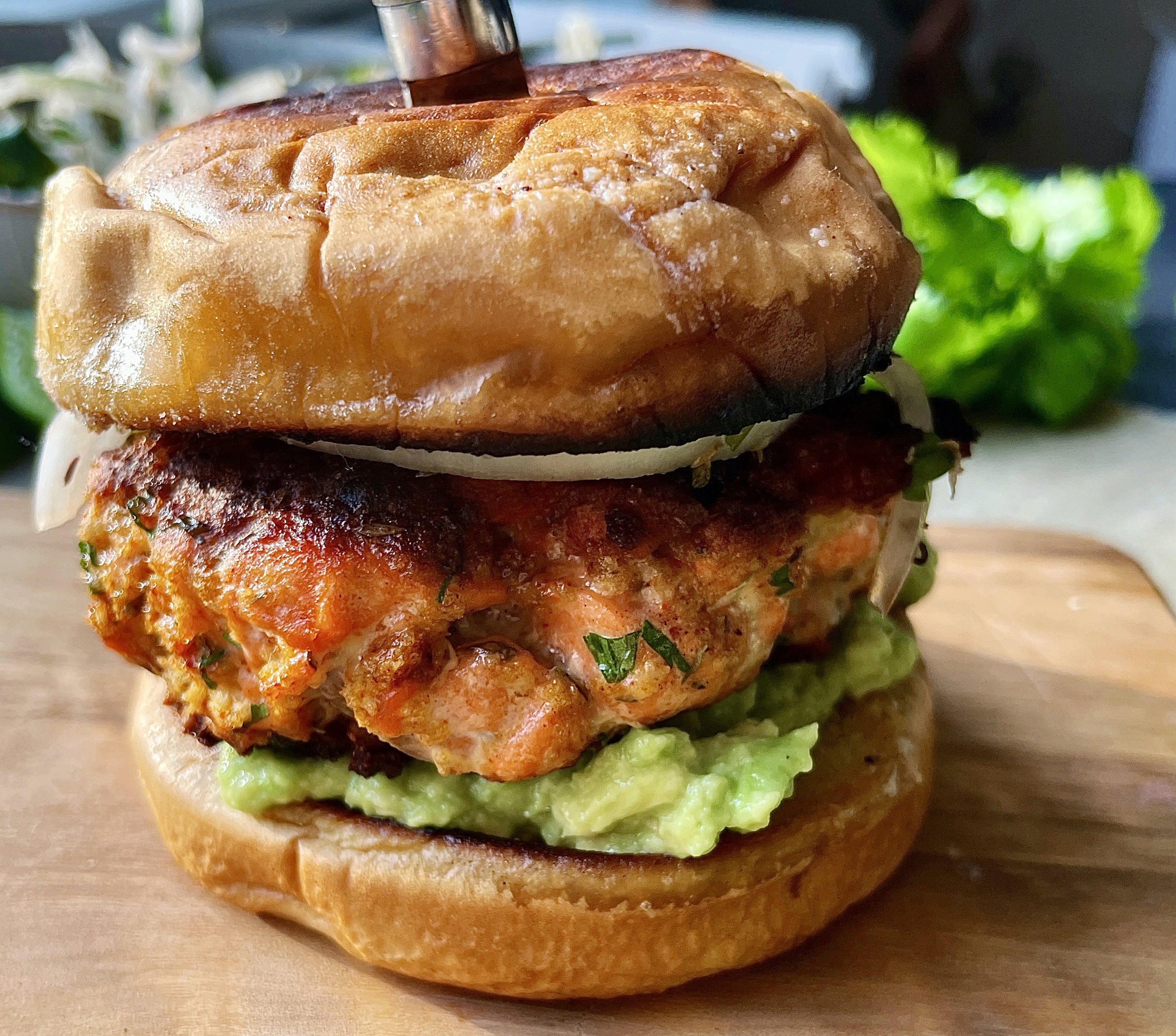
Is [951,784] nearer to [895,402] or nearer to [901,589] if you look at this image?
[901,589]

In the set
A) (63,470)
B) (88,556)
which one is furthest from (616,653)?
(63,470)

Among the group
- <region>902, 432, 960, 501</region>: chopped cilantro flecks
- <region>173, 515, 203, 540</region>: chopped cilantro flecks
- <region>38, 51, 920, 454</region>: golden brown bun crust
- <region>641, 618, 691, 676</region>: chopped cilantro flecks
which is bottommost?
<region>902, 432, 960, 501</region>: chopped cilantro flecks

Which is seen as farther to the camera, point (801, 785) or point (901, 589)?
point (901, 589)

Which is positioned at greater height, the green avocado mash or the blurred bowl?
the blurred bowl

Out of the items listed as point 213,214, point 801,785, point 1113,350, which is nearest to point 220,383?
point 213,214

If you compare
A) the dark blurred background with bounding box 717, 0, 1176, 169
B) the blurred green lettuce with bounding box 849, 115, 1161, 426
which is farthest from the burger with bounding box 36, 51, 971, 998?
the dark blurred background with bounding box 717, 0, 1176, 169

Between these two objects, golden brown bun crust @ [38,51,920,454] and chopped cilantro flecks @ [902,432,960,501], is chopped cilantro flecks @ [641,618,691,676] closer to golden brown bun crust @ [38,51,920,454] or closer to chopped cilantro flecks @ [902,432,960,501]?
golden brown bun crust @ [38,51,920,454]
